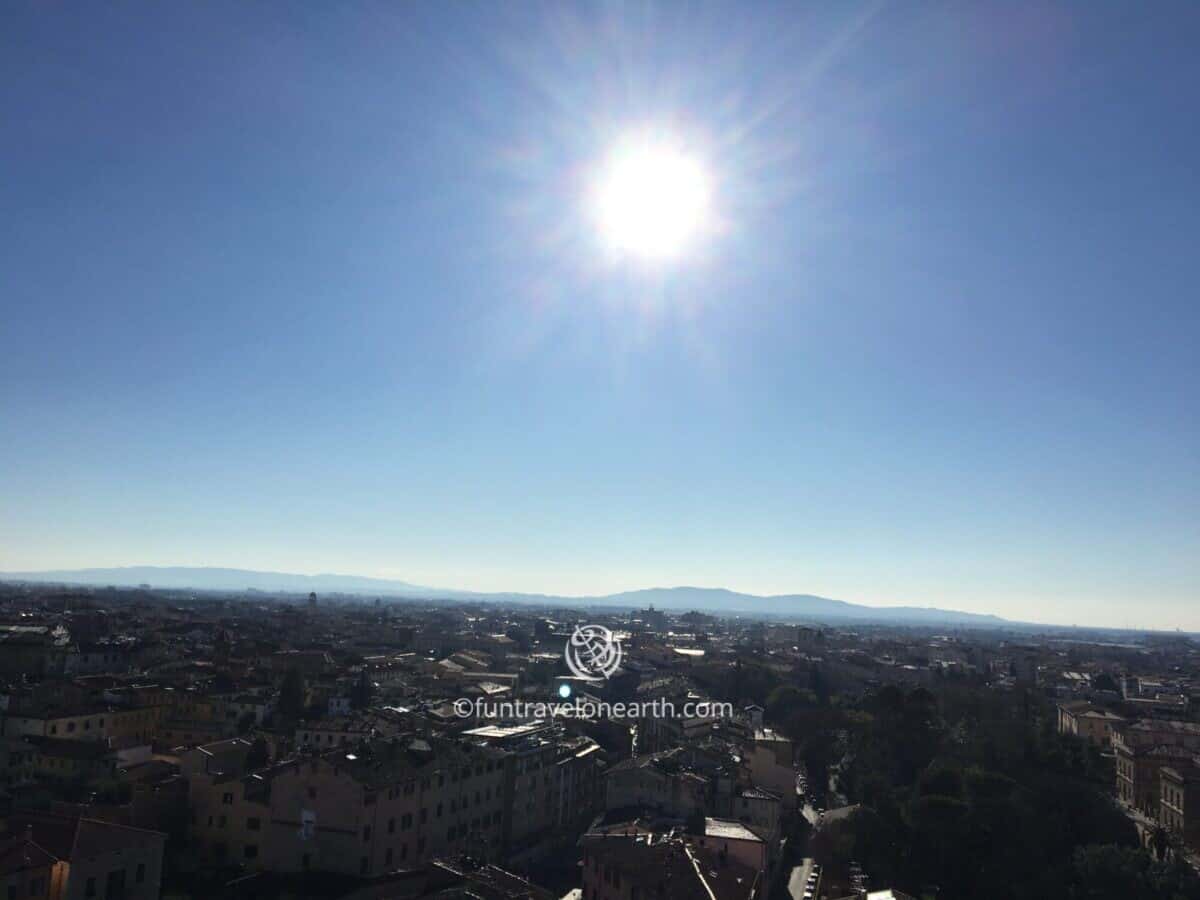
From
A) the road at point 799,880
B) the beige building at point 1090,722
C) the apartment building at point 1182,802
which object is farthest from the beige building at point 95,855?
the beige building at point 1090,722

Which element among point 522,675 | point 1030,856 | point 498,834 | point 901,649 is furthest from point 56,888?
point 901,649

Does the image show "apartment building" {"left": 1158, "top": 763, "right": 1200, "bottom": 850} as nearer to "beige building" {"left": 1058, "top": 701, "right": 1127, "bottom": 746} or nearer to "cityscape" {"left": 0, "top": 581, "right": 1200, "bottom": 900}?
"cityscape" {"left": 0, "top": 581, "right": 1200, "bottom": 900}

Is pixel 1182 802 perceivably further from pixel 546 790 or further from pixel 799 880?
pixel 546 790

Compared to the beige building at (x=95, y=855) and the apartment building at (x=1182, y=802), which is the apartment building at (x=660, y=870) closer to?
the beige building at (x=95, y=855)

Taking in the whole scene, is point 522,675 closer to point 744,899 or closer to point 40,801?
point 40,801

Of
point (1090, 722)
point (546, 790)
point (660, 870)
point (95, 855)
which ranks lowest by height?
point (546, 790)

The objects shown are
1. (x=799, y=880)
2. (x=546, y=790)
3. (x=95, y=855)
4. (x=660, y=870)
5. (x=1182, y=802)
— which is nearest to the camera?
(x=95, y=855)

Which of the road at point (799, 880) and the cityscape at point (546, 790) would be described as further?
the road at point (799, 880)

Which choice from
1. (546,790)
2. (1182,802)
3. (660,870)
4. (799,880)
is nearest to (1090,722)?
(1182,802)

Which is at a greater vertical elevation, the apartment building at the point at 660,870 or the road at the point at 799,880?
the apartment building at the point at 660,870

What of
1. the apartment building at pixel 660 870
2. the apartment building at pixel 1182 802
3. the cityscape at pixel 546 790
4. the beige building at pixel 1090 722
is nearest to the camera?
the apartment building at pixel 660 870

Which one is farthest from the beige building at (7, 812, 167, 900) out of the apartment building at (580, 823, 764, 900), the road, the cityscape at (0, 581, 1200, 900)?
the road
